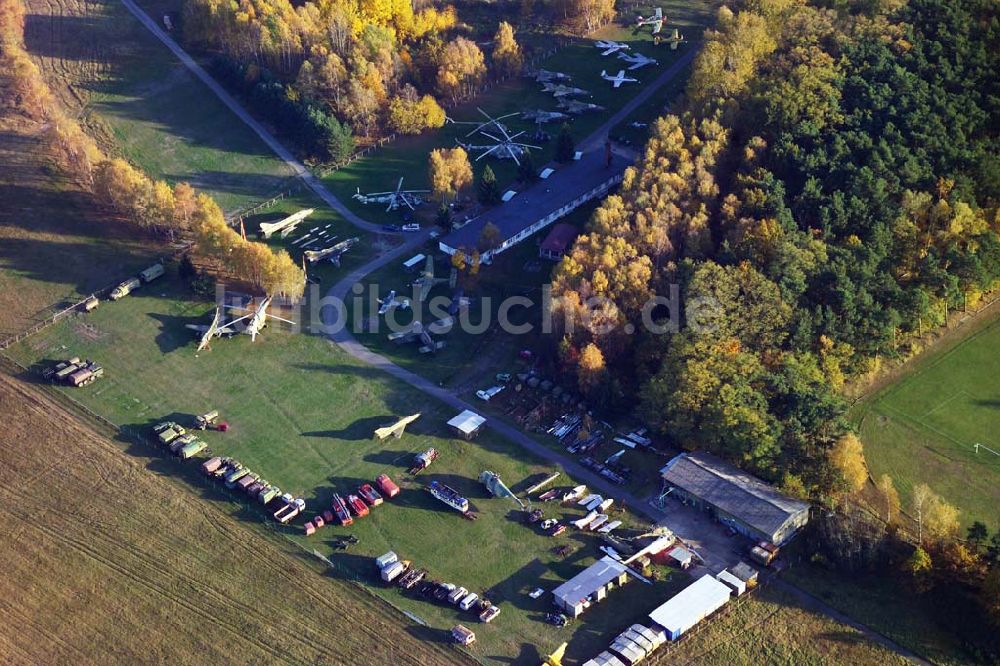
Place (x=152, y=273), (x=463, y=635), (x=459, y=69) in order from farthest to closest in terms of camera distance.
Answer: (x=459, y=69)
(x=152, y=273)
(x=463, y=635)

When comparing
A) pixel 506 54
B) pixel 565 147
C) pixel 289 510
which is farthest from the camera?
pixel 506 54

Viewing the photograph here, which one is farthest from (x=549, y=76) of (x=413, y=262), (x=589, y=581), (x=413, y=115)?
(x=589, y=581)

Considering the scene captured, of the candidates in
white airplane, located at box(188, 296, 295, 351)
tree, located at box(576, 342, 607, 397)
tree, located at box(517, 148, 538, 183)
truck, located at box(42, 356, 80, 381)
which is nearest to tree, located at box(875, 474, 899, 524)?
tree, located at box(576, 342, 607, 397)

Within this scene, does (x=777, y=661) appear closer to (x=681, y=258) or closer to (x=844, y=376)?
(x=844, y=376)

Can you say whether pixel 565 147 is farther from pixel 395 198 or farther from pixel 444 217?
pixel 395 198

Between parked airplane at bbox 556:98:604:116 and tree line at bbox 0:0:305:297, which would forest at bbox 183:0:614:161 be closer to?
parked airplane at bbox 556:98:604:116

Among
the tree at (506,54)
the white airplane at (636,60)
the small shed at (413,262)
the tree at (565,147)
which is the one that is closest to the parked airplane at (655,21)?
the white airplane at (636,60)

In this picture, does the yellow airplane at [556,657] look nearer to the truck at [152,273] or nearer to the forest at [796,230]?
the forest at [796,230]

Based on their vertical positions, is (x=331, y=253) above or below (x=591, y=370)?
above
